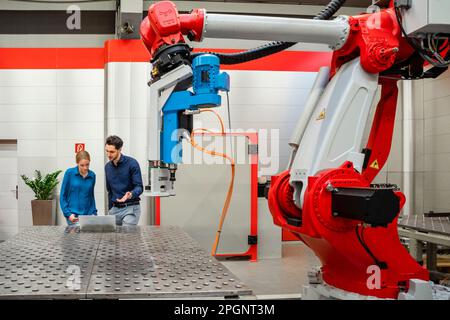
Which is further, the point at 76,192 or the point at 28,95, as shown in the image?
the point at 28,95

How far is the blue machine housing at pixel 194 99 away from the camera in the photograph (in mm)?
2027

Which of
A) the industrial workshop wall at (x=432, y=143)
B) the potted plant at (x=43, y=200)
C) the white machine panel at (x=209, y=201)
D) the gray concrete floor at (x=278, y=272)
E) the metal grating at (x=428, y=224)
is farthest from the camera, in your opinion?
the potted plant at (x=43, y=200)

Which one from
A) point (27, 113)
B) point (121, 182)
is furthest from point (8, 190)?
point (121, 182)

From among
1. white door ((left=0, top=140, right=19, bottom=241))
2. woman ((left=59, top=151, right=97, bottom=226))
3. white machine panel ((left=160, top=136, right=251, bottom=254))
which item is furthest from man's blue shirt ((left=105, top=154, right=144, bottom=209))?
white door ((left=0, top=140, right=19, bottom=241))

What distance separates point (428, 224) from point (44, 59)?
590 cm

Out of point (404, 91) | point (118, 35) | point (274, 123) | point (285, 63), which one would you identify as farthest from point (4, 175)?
point (404, 91)

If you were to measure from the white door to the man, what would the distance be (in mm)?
3618

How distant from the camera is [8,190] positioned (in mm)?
6809

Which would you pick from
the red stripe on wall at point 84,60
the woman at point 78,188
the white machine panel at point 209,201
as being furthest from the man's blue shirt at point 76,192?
the red stripe on wall at point 84,60

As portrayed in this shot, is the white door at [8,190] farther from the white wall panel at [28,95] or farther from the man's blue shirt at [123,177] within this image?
the man's blue shirt at [123,177]

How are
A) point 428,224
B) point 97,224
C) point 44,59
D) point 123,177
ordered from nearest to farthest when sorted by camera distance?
point 97,224, point 428,224, point 123,177, point 44,59

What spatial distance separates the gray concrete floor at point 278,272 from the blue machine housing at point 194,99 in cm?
236

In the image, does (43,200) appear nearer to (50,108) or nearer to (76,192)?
(50,108)

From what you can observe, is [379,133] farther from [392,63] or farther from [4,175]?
[4,175]
